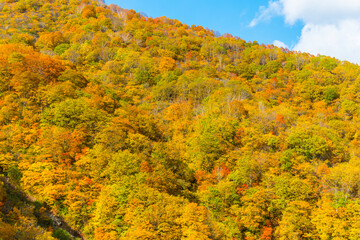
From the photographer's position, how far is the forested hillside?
37656mm

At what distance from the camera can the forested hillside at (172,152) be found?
124 ft

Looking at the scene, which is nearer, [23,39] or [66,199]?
[66,199]

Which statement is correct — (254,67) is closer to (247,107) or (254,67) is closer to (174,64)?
(174,64)

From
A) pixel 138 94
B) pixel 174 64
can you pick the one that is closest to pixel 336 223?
pixel 138 94

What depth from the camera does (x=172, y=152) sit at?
191ft

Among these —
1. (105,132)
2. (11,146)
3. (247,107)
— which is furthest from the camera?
(247,107)

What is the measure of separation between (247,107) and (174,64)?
42.9 m

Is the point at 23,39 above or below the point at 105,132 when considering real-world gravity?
above

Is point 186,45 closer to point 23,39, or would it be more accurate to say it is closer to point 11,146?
point 23,39

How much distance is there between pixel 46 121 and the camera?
51.6m

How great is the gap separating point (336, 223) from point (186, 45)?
101m

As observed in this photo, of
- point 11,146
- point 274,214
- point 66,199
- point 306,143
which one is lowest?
point 66,199

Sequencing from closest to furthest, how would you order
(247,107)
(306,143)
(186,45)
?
1. (306,143)
2. (247,107)
3. (186,45)

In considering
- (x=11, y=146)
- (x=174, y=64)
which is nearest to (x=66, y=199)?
(x=11, y=146)
